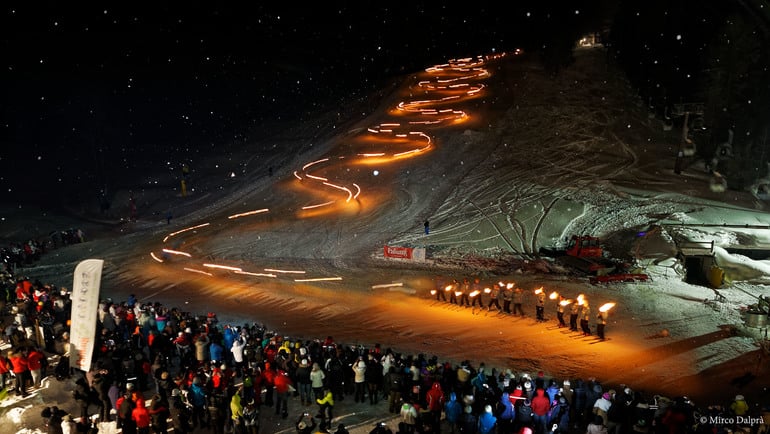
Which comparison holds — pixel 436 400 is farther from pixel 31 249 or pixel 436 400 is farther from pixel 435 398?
pixel 31 249

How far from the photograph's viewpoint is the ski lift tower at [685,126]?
30.6 m

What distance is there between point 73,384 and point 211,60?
191ft

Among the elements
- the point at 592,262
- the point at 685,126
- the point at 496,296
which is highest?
the point at 685,126

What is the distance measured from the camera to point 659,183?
104ft

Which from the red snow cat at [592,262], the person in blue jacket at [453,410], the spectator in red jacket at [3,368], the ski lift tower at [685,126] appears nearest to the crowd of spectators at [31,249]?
the spectator in red jacket at [3,368]

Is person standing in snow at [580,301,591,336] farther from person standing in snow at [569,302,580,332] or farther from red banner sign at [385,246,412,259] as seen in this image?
red banner sign at [385,246,412,259]

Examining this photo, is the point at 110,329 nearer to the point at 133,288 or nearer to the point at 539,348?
the point at 133,288

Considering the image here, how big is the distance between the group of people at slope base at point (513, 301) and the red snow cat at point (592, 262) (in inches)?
92.3

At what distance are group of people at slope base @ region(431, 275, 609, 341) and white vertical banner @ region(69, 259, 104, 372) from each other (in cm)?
1208

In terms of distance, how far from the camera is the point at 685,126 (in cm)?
3120

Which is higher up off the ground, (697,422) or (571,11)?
(571,11)

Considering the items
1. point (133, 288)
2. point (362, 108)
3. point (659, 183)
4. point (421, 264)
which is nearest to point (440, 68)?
point (362, 108)

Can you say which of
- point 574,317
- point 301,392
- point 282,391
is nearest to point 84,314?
point 282,391

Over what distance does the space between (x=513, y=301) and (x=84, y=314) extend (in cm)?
1300
